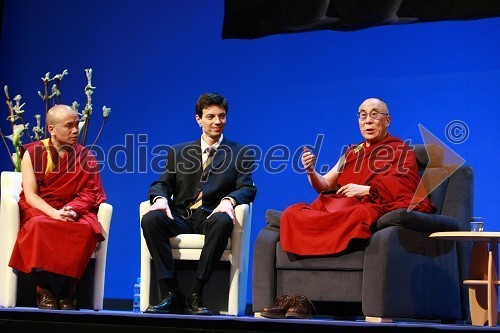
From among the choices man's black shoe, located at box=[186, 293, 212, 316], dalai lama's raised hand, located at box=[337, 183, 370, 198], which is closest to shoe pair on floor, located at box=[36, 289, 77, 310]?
man's black shoe, located at box=[186, 293, 212, 316]

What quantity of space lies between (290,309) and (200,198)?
872mm

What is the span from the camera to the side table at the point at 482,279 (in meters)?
3.57

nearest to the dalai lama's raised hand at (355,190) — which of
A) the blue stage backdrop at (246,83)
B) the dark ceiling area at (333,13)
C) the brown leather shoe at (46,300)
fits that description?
the blue stage backdrop at (246,83)

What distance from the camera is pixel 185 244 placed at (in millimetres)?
3906

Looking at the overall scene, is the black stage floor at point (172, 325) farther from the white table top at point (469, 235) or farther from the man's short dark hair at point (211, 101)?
the man's short dark hair at point (211, 101)

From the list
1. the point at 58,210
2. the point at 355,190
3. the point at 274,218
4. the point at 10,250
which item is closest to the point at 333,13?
the point at 355,190

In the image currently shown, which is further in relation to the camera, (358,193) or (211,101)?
(211,101)

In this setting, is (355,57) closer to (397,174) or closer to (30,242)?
(397,174)

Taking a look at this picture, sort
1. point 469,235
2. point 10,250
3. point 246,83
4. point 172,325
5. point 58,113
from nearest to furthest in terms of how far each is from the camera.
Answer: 1. point 172,325
2. point 469,235
3. point 10,250
4. point 58,113
5. point 246,83

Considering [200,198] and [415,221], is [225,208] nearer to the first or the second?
[200,198]

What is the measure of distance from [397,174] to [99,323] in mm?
1791

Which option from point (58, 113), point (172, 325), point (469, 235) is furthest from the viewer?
point (58, 113)

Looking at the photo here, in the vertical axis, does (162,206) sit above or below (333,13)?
below

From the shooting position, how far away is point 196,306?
12.1ft
